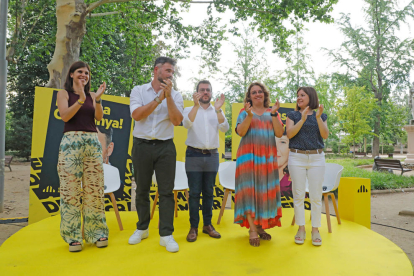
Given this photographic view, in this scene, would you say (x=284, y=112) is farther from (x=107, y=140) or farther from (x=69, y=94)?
(x=69, y=94)

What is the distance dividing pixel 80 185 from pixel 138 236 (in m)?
0.75

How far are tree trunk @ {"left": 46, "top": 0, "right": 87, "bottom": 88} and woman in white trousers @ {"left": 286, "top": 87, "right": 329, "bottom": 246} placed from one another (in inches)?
185

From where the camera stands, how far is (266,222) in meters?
2.83

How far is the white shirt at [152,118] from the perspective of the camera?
8.84 ft

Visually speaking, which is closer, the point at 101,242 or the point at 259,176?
the point at 101,242

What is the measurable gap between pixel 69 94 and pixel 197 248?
1.87m

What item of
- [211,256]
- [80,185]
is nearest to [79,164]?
[80,185]

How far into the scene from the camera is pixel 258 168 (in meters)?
2.90

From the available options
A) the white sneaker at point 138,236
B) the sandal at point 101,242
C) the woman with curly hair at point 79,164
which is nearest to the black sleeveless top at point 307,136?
the white sneaker at point 138,236

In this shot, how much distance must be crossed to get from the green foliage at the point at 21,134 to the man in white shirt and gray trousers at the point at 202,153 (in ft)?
50.9

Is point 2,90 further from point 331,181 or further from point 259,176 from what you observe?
point 331,181

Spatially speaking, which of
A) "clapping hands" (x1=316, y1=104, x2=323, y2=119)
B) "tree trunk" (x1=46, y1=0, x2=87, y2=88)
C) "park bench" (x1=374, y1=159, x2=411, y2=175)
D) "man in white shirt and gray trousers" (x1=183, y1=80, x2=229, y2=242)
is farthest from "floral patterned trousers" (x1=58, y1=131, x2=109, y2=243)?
"park bench" (x1=374, y1=159, x2=411, y2=175)

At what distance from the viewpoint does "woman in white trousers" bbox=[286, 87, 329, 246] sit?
292 cm

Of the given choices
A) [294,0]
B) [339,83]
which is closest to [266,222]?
[294,0]
